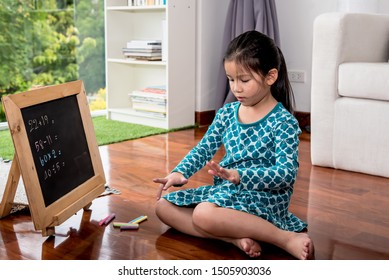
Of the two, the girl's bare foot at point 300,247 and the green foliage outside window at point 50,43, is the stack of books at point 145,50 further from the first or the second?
the girl's bare foot at point 300,247

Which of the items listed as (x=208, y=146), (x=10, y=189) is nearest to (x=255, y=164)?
(x=208, y=146)

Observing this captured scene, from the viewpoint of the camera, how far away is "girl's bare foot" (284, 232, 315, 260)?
1.39 m

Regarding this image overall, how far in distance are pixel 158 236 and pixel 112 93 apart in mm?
2242

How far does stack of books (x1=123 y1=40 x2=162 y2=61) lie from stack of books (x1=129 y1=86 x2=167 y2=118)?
194mm

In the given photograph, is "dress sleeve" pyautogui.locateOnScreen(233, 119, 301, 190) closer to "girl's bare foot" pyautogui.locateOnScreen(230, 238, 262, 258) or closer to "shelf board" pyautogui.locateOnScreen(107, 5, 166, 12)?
"girl's bare foot" pyautogui.locateOnScreen(230, 238, 262, 258)

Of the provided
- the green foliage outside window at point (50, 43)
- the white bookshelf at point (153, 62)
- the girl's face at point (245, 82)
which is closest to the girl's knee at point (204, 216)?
the girl's face at point (245, 82)

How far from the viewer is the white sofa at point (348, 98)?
2.23 m

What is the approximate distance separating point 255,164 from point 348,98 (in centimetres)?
95

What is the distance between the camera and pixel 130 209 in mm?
1817

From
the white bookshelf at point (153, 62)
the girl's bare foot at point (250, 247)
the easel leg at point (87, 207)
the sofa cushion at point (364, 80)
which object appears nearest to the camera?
the girl's bare foot at point (250, 247)

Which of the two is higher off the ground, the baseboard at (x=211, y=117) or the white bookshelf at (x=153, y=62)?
the white bookshelf at (x=153, y=62)

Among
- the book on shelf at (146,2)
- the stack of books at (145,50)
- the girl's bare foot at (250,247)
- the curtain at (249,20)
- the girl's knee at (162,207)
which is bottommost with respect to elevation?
the girl's bare foot at (250,247)

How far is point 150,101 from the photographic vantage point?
343 centimetres
